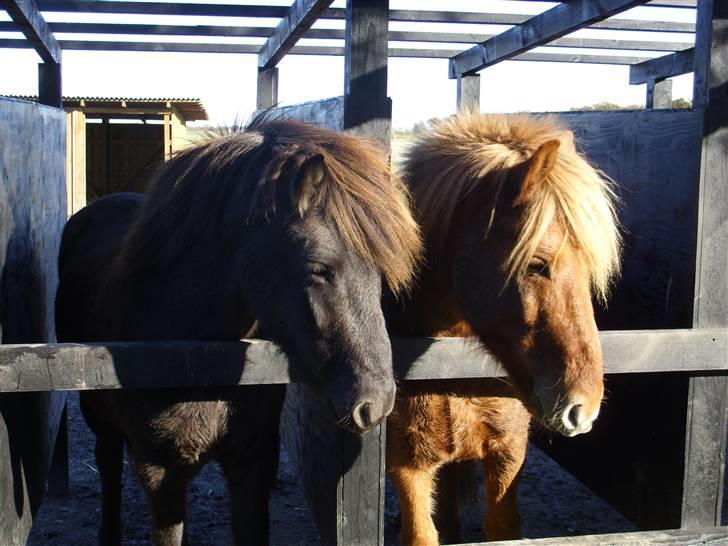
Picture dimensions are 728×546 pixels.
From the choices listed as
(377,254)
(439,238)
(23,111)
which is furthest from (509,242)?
(23,111)

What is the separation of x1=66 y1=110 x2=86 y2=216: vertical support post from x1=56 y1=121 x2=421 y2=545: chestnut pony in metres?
9.59

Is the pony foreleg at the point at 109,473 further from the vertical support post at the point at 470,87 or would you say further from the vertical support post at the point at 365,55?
the vertical support post at the point at 470,87

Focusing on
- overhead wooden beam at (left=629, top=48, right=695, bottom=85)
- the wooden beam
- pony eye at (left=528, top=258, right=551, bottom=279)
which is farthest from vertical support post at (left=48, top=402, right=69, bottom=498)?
overhead wooden beam at (left=629, top=48, right=695, bottom=85)

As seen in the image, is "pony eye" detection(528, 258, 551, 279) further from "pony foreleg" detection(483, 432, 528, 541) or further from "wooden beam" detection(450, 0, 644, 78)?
"wooden beam" detection(450, 0, 644, 78)

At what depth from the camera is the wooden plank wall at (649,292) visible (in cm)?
302

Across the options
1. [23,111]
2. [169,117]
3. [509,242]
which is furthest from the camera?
[169,117]

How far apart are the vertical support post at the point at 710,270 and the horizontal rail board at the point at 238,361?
140 millimetres

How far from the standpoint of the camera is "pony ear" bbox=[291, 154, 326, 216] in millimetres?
2164

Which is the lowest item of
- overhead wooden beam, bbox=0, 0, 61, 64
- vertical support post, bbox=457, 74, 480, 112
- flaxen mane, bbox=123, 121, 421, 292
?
flaxen mane, bbox=123, 121, 421, 292

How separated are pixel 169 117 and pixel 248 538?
13257 millimetres

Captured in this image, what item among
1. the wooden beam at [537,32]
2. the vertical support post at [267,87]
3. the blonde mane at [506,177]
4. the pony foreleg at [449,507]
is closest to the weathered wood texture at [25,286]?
the blonde mane at [506,177]

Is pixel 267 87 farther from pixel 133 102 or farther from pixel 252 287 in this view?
pixel 133 102

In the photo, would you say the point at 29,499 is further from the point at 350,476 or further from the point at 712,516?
the point at 712,516

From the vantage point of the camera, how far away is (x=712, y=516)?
2709 mm
